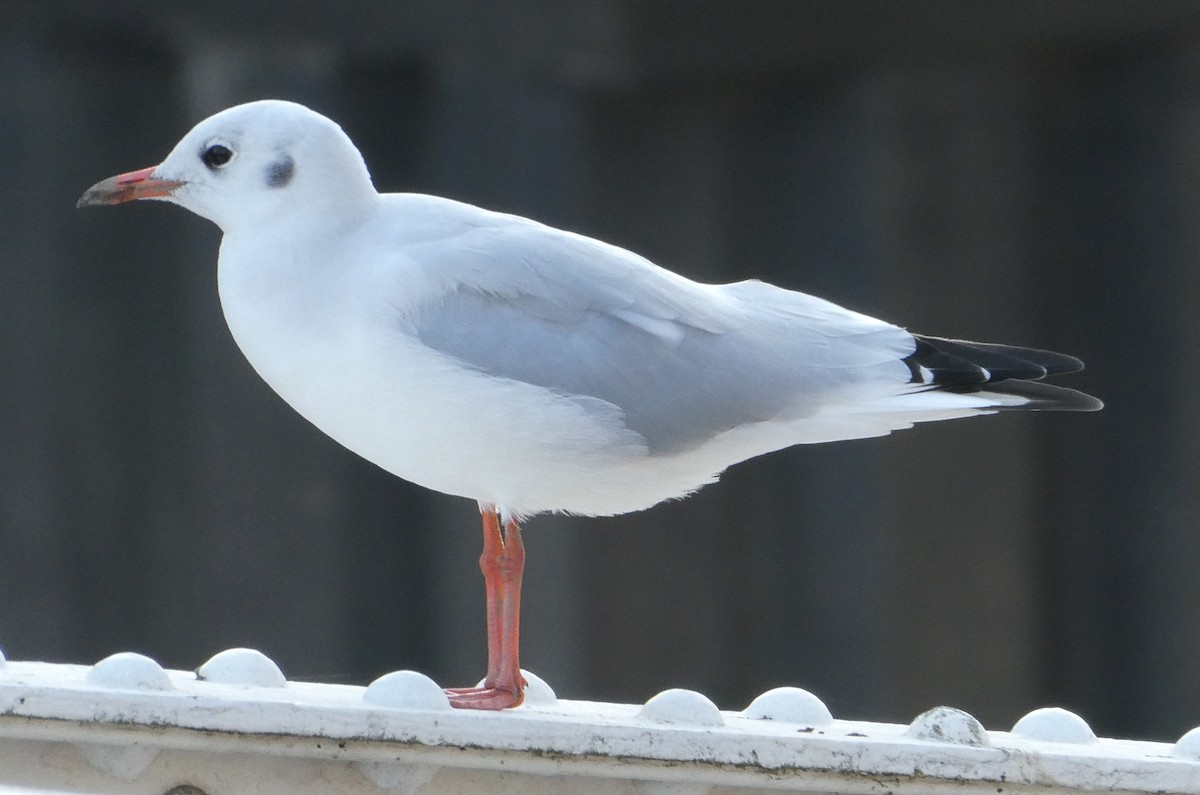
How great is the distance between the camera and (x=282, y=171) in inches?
77.4

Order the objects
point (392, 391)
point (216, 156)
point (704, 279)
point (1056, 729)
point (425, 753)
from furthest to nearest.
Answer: point (704, 279)
point (216, 156)
point (392, 391)
point (1056, 729)
point (425, 753)

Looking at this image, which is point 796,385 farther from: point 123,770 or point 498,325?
point 123,770

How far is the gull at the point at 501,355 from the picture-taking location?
1.90 meters

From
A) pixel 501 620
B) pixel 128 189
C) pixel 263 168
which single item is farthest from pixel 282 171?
pixel 501 620

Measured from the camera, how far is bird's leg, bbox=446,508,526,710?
6.34 feet

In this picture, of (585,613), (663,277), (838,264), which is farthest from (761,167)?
(663,277)

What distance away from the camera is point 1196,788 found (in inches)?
59.0

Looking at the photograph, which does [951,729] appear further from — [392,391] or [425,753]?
[392,391]

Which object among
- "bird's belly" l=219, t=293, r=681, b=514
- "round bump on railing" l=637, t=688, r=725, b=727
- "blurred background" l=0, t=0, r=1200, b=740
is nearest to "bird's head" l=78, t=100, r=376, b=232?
"bird's belly" l=219, t=293, r=681, b=514

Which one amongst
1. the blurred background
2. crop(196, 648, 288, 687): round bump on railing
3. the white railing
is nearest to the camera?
the white railing

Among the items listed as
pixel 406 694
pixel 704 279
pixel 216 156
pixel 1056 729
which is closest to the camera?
pixel 406 694

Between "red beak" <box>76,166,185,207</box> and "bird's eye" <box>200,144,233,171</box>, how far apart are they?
2.0 inches

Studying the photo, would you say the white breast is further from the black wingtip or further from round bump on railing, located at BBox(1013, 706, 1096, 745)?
round bump on railing, located at BBox(1013, 706, 1096, 745)

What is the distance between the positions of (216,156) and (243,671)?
2.18 ft
